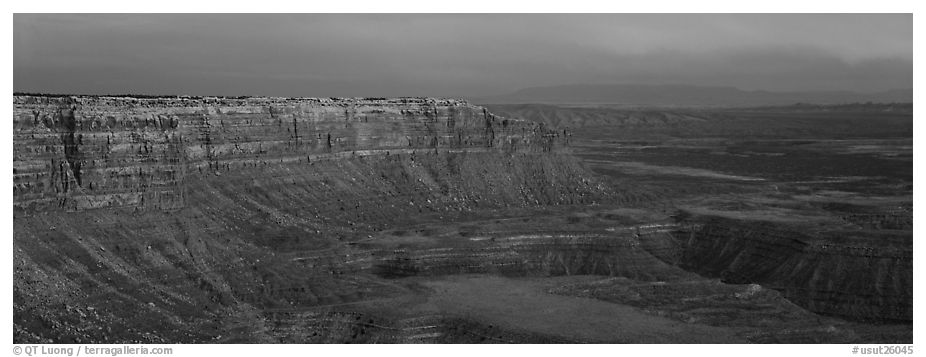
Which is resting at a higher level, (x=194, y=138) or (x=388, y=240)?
(x=194, y=138)

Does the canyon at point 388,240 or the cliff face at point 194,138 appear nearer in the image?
the canyon at point 388,240

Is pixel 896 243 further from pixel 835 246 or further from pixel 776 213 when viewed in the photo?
pixel 776 213

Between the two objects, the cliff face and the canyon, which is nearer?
the canyon

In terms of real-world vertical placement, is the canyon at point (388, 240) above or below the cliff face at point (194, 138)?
below

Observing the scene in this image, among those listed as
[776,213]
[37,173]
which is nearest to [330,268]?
[37,173]
